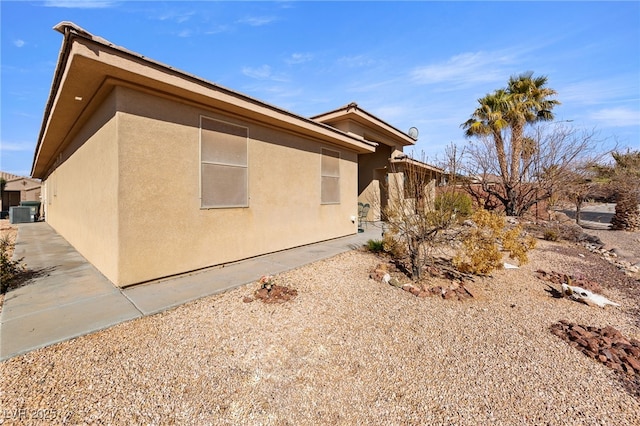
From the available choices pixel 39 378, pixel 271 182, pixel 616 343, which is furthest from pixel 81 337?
pixel 616 343

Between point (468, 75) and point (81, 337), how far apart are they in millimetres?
13413

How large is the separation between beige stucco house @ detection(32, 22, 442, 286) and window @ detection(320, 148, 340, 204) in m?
0.51

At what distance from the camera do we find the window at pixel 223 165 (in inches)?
217

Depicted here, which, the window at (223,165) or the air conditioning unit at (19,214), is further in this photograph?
the air conditioning unit at (19,214)

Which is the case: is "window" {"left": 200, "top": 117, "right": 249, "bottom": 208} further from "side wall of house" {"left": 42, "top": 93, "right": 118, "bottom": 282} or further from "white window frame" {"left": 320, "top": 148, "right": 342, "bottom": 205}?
"white window frame" {"left": 320, "top": 148, "right": 342, "bottom": 205}

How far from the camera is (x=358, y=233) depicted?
36.3ft

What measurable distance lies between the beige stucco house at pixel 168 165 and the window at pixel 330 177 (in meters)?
0.51

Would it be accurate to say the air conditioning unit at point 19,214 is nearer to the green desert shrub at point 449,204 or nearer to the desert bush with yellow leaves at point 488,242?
the green desert shrub at point 449,204

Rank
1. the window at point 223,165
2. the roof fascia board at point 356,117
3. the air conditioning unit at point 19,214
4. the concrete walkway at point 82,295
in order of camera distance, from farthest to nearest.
Answer: the air conditioning unit at point 19,214 → the roof fascia board at point 356,117 → the window at point 223,165 → the concrete walkway at point 82,295

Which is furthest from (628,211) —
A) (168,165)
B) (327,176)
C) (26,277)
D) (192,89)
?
(26,277)

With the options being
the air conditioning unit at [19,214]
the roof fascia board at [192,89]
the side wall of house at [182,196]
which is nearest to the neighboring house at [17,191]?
the air conditioning unit at [19,214]

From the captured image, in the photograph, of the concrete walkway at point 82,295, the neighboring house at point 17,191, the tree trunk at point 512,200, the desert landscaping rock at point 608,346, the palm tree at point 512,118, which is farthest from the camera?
the neighboring house at point 17,191

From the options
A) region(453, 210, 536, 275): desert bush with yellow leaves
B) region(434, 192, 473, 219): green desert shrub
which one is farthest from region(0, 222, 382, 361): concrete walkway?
region(453, 210, 536, 275): desert bush with yellow leaves

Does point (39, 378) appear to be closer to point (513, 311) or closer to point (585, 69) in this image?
point (513, 311)
